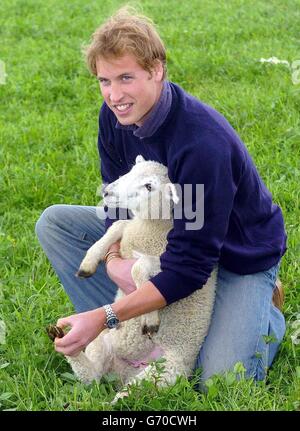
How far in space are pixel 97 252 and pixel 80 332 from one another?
0.49m

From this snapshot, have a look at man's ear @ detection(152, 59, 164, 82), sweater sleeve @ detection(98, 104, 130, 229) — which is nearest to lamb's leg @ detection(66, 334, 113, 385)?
sweater sleeve @ detection(98, 104, 130, 229)

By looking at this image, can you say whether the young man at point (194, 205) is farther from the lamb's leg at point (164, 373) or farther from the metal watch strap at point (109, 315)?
the lamb's leg at point (164, 373)

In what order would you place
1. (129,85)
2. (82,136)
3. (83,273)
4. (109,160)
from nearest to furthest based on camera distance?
(129,85)
(83,273)
(109,160)
(82,136)

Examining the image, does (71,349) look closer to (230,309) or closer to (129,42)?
(230,309)

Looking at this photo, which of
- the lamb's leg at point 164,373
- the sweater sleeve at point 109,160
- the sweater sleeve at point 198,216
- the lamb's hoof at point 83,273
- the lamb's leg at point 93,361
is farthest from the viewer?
the sweater sleeve at point 109,160

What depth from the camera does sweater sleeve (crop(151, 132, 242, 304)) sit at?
3.02 m

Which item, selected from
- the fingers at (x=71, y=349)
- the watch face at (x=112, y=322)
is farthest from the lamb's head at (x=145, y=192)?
the fingers at (x=71, y=349)

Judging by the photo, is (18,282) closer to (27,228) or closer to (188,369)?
(27,228)

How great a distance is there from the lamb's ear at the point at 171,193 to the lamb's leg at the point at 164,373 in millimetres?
679

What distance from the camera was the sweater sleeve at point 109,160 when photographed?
363 cm

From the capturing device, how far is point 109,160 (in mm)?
3707

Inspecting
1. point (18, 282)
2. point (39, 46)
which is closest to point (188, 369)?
point (18, 282)

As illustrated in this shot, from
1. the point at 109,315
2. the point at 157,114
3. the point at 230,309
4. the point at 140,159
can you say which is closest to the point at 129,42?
the point at 157,114

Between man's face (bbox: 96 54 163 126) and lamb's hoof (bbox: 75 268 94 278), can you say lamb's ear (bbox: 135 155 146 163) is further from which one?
lamb's hoof (bbox: 75 268 94 278)
